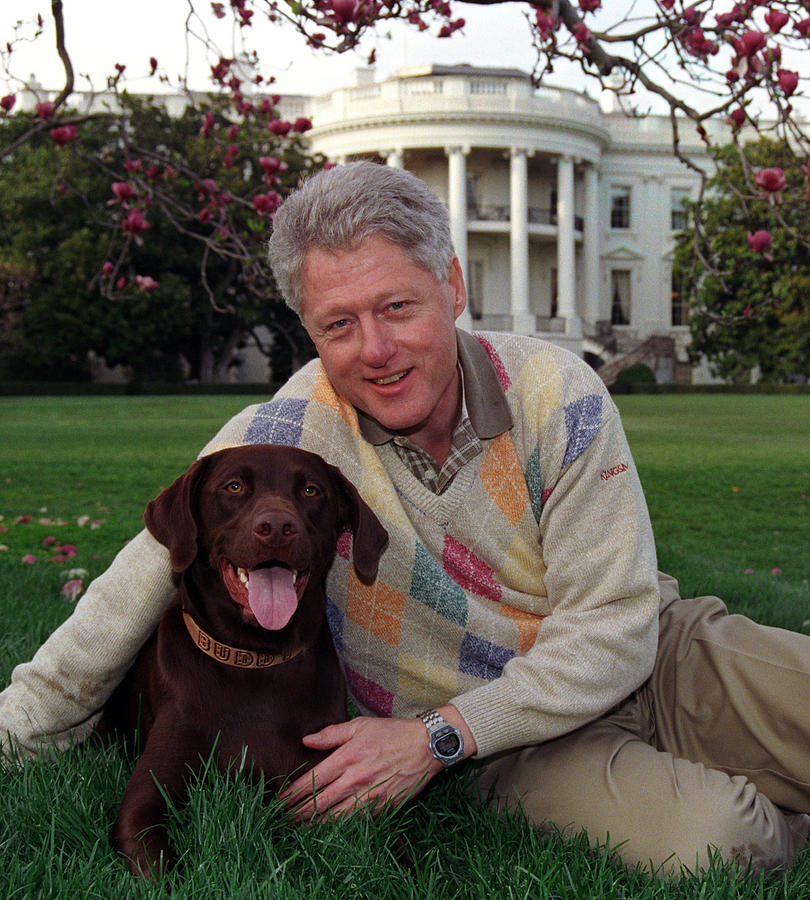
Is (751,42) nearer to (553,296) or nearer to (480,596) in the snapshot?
(480,596)

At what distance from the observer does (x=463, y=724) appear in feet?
8.69

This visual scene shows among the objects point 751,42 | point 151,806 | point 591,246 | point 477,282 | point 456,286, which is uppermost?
point 591,246

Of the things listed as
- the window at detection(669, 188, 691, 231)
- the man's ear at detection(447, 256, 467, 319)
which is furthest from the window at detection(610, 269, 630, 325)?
the man's ear at detection(447, 256, 467, 319)

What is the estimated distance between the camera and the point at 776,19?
4.09 m

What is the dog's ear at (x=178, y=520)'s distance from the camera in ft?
8.67

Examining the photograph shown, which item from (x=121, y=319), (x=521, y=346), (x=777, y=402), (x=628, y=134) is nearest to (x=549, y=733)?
(x=521, y=346)

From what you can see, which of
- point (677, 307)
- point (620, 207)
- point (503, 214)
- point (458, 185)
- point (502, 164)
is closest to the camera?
point (458, 185)

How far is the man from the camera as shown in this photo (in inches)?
106

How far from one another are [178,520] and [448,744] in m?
0.90

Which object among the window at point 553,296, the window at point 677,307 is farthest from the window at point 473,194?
the window at point 677,307

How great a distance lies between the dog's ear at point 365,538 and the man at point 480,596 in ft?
0.37

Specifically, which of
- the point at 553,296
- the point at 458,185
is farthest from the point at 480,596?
the point at 553,296

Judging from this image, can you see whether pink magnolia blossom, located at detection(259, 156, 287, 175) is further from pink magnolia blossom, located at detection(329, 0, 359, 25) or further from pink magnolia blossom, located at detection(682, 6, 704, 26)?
pink magnolia blossom, located at detection(682, 6, 704, 26)

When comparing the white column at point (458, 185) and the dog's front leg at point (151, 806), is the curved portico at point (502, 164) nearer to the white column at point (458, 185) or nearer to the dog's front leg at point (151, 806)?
the white column at point (458, 185)
